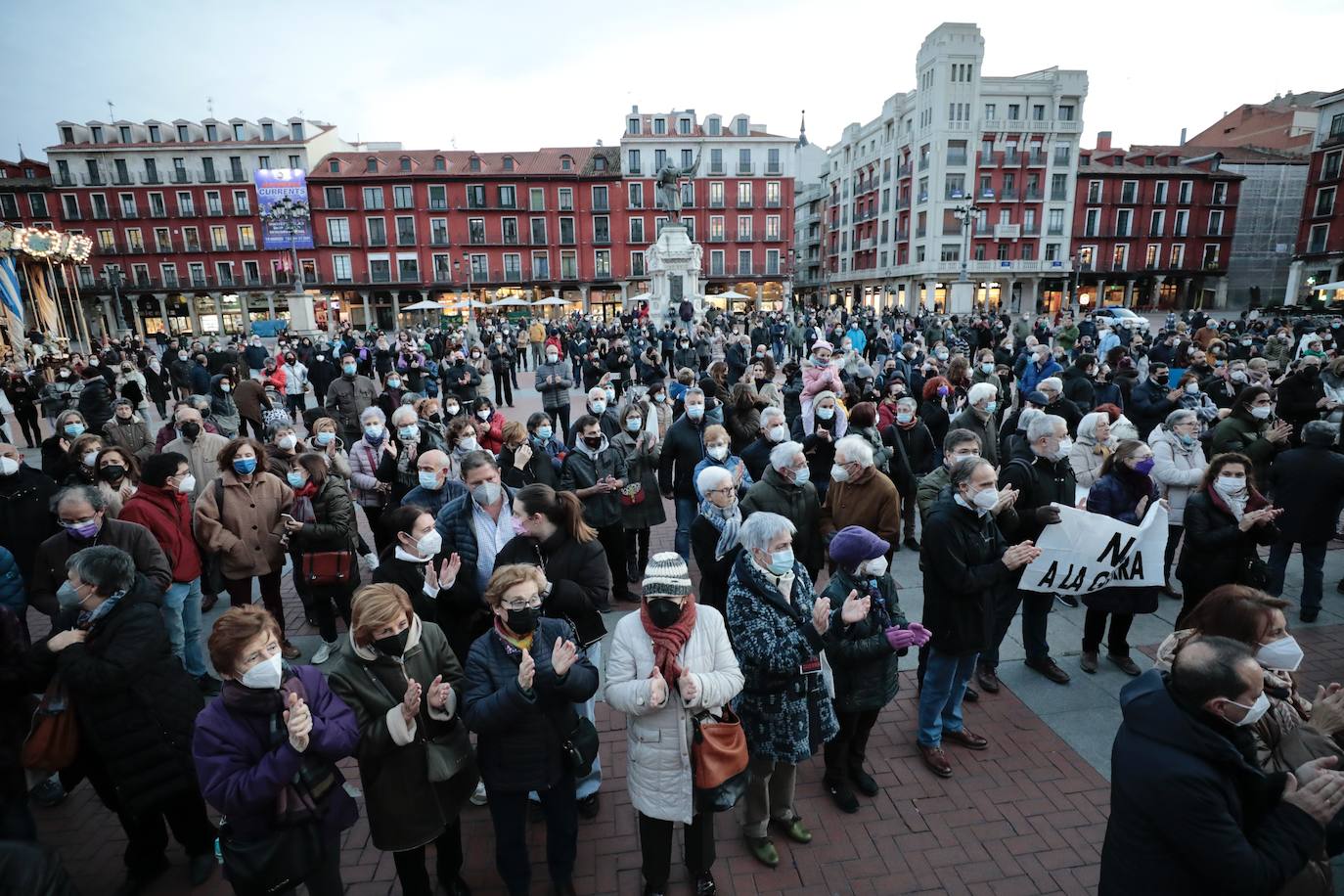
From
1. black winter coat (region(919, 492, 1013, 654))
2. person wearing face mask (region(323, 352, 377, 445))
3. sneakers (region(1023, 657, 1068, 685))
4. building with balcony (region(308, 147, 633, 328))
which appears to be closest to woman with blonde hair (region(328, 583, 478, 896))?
black winter coat (region(919, 492, 1013, 654))

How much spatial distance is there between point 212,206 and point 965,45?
54.2m

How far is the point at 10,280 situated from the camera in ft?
71.1

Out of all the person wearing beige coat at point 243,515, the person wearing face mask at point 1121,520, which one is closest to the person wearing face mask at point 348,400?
the person wearing beige coat at point 243,515

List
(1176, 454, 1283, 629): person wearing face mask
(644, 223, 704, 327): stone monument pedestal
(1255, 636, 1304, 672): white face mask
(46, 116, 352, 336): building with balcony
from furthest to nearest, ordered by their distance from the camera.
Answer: (46, 116, 352, 336): building with balcony, (644, 223, 704, 327): stone monument pedestal, (1176, 454, 1283, 629): person wearing face mask, (1255, 636, 1304, 672): white face mask

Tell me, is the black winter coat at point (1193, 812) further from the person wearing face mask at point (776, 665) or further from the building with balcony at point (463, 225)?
the building with balcony at point (463, 225)

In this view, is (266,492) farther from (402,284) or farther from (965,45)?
(965,45)

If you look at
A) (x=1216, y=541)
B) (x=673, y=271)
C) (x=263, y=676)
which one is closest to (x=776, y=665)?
(x=263, y=676)

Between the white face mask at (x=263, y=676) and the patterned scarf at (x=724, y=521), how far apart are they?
7.62 ft

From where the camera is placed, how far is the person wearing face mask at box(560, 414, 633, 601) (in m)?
5.50

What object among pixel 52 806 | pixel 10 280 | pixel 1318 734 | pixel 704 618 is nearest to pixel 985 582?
pixel 1318 734

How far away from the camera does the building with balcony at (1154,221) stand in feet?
156

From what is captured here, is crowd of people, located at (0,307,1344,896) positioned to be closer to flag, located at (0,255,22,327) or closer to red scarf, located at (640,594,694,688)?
red scarf, located at (640,594,694,688)

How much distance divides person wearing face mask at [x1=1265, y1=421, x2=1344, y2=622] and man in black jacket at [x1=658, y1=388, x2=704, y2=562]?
181 inches

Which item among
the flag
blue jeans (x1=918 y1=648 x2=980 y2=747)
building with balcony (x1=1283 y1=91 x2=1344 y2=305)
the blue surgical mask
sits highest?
building with balcony (x1=1283 y1=91 x2=1344 y2=305)
